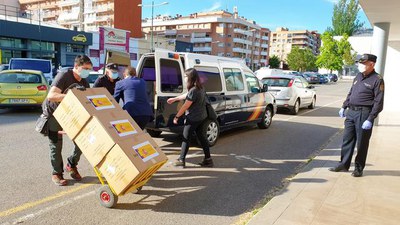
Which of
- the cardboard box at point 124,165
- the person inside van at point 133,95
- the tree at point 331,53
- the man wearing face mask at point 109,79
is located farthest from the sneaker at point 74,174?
the tree at point 331,53

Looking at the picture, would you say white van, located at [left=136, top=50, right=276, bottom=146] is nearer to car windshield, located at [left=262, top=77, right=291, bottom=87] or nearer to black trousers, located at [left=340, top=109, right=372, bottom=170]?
black trousers, located at [left=340, top=109, right=372, bottom=170]

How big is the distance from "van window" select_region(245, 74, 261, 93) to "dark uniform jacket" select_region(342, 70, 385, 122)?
3.71 metres

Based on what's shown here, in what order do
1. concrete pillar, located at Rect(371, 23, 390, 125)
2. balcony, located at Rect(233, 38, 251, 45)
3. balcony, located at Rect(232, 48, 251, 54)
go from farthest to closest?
1. balcony, located at Rect(232, 48, 251, 54)
2. balcony, located at Rect(233, 38, 251, 45)
3. concrete pillar, located at Rect(371, 23, 390, 125)

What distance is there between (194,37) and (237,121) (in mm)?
89292

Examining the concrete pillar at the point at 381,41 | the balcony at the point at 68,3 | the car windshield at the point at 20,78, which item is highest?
the balcony at the point at 68,3

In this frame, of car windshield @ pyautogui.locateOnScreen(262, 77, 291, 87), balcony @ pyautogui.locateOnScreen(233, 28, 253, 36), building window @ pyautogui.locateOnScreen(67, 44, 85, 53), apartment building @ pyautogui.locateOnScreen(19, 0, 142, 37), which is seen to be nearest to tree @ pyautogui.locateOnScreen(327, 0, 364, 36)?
balcony @ pyautogui.locateOnScreen(233, 28, 253, 36)

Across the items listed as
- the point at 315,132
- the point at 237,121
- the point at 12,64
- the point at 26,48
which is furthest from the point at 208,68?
the point at 26,48

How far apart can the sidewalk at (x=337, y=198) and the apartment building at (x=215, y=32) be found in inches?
3304

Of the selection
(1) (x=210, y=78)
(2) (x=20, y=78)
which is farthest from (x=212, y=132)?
(2) (x=20, y=78)

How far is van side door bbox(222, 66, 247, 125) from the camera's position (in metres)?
7.94

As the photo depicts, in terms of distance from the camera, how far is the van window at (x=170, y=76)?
653 cm

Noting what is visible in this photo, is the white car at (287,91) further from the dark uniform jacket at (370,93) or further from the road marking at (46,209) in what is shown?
the road marking at (46,209)

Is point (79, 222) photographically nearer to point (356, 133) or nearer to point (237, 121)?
point (356, 133)

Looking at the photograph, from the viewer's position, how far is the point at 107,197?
157 inches
